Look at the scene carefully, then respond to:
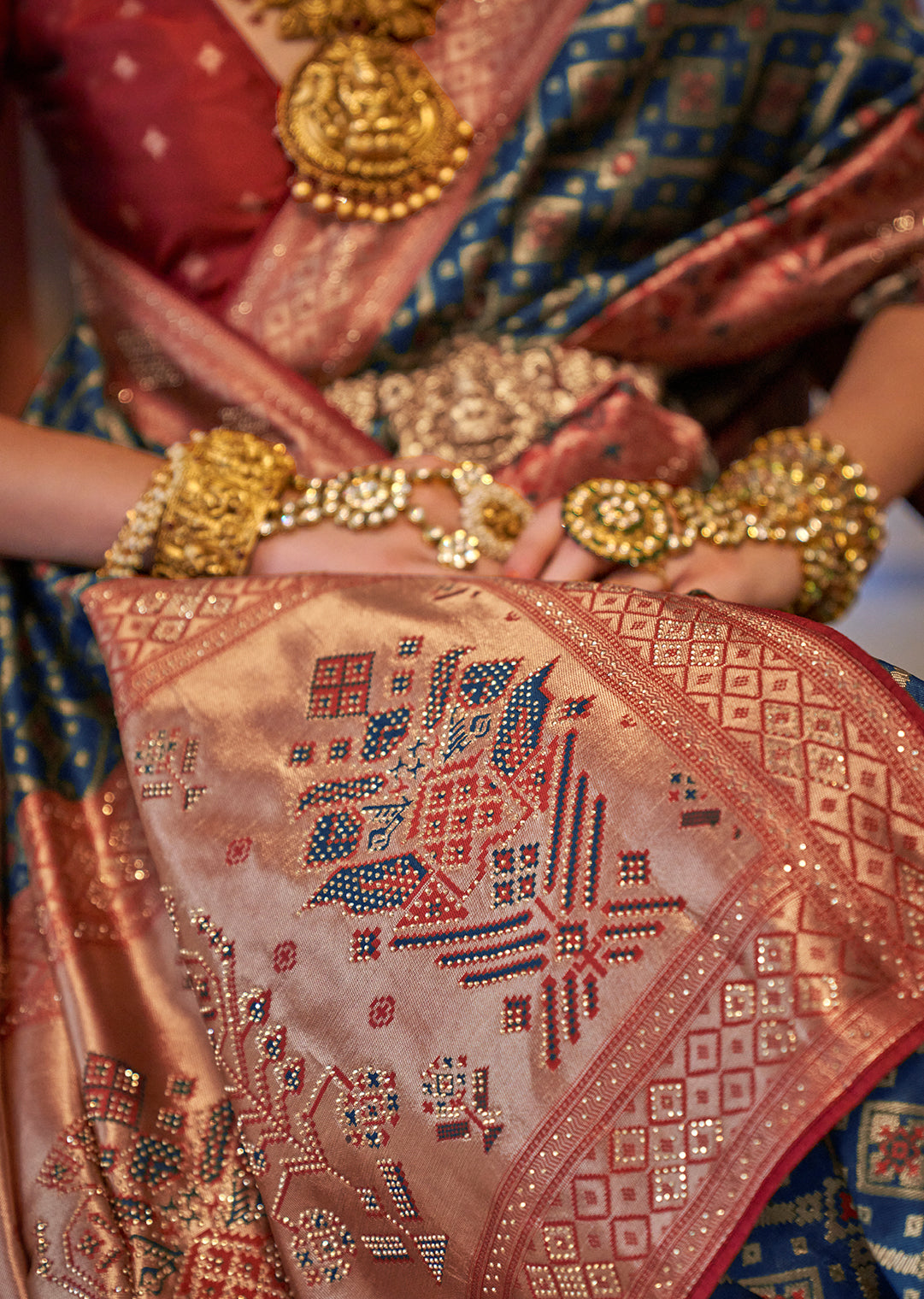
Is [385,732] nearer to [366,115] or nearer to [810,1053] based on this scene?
[810,1053]

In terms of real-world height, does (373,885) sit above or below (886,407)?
below

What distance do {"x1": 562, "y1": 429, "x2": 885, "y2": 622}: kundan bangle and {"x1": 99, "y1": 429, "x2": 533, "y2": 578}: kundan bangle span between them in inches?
2.4

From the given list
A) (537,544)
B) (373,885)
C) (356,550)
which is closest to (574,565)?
(537,544)

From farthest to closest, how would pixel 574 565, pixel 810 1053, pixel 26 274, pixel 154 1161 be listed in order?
1. pixel 26 274
2. pixel 574 565
3. pixel 154 1161
4. pixel 810 1053

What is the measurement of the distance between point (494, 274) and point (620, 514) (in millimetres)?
249

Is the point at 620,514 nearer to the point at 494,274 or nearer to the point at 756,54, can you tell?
the point at 494,274

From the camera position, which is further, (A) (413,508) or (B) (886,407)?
(B) (886,407)

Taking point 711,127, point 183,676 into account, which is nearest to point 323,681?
point 183,676

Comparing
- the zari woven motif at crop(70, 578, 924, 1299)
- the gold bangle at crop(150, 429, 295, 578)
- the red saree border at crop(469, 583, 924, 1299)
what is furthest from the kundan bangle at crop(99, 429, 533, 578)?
the red saree border at crop(469, 583, 924, 1299)

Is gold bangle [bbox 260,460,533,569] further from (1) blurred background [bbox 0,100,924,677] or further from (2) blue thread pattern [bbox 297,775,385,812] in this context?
(1) blurred background [bbox 0,100,924,677]

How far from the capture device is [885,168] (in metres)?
0.82

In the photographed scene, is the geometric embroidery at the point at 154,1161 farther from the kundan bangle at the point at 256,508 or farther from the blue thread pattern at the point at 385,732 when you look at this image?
the kundan bangle at the point at 256,508

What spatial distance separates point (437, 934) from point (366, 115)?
0.57 metres

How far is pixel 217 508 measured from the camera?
66 centimetres
